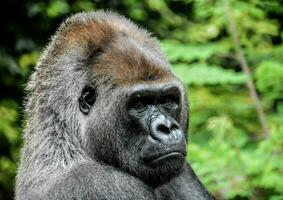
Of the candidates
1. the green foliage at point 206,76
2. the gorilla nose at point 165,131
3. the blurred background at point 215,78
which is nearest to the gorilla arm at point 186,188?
the blurred background at point 215,78

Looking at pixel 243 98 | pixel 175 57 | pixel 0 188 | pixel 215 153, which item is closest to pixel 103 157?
pixel 215 153

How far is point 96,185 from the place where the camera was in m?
4.73

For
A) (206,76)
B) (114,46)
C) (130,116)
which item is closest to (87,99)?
(130,116)

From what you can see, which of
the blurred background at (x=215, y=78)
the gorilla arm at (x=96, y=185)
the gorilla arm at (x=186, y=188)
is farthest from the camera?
the blurred background at (x=215, y=78)

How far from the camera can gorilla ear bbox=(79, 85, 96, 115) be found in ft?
16.5

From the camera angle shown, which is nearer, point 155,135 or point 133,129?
point 155,135

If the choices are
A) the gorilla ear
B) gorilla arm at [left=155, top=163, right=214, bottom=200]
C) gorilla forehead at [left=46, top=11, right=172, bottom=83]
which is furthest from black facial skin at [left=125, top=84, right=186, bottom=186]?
gorilla arm at [left=155, top=163, right=214, bottom=200]

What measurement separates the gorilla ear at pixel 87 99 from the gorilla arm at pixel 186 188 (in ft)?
2.59

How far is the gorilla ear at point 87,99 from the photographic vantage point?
5.04m

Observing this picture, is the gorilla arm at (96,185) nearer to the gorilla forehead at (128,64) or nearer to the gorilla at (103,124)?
the gorilla at (103,124)

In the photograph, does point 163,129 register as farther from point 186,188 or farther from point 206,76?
point 206,76

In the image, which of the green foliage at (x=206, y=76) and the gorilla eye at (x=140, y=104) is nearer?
the gorilla eye at (x=140, y=104)

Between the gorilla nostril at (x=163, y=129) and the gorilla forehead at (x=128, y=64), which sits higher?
the gorilla forehead at (x=128, y=64)

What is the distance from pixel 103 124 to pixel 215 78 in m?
1.85
